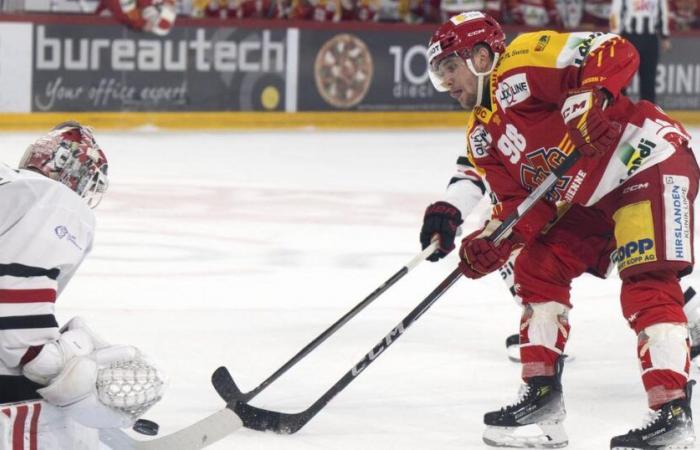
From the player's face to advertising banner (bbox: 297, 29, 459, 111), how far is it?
7499 mm

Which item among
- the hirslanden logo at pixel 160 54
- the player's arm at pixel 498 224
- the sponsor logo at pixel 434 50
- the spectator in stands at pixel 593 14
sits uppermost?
the sponsor logo at pixel 434 50

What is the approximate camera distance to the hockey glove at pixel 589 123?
10.5 ft

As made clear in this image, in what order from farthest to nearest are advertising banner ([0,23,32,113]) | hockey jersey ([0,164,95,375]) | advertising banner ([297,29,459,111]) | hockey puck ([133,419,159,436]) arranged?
advertising banner ([297,29,459,111])
advertising banner ([0,23,32,113])
hockey puck ([133,419,159,436])
hockey jersey ([0,164,95,375])

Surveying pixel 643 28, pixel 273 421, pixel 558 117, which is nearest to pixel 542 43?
pixel 558 117

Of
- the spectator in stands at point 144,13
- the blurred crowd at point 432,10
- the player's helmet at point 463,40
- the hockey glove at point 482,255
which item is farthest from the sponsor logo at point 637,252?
the blurred crowd at point 432,10

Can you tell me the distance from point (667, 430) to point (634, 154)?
2.05 ft

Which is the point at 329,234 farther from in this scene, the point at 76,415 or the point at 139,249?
the point at 76,415

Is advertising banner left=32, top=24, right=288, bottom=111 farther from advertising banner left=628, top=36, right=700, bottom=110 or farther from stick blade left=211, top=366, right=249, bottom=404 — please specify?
stick blade left=211, top=366, right=249, bottom=404

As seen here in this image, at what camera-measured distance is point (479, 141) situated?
354cm

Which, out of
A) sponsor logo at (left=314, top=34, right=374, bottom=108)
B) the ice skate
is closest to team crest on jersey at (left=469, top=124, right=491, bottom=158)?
the ice skate

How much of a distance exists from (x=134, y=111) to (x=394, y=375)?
652 centimetres

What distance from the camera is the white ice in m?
3.61

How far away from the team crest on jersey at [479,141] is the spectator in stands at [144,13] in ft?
21.8

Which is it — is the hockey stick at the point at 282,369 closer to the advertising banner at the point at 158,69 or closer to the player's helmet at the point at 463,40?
the player's helmet at the point at 463,40
